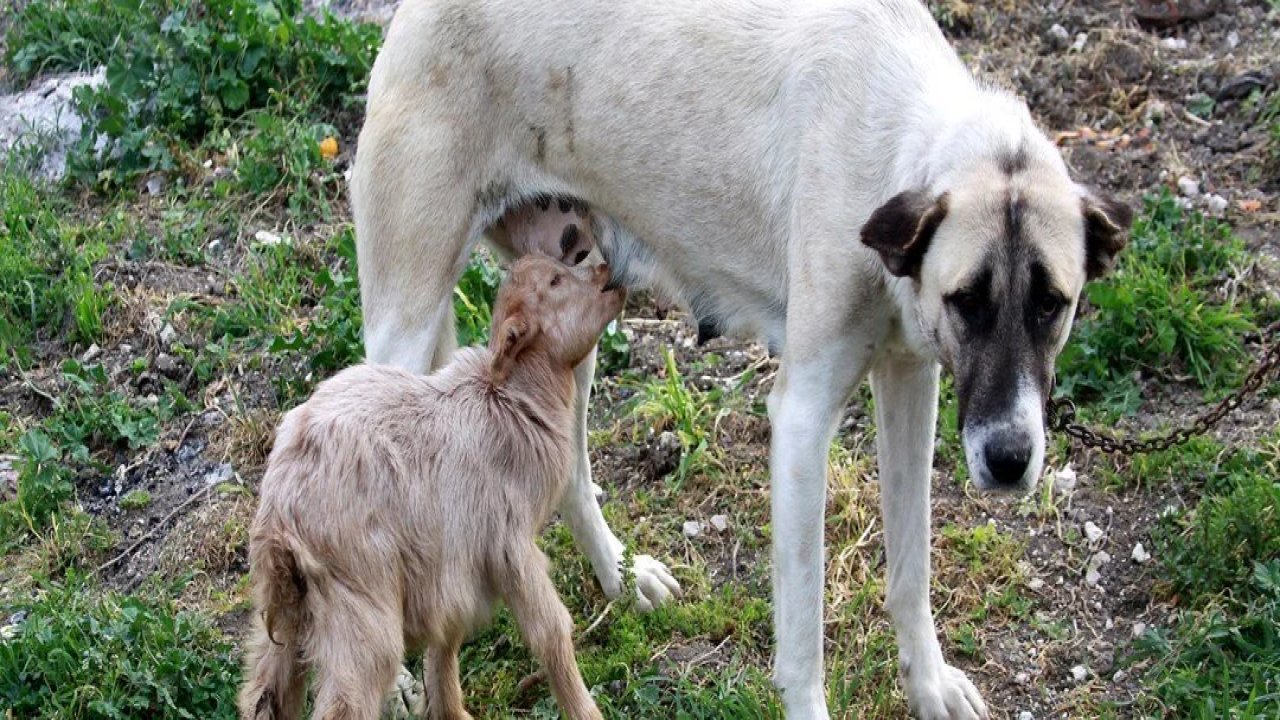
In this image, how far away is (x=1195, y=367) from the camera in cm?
586

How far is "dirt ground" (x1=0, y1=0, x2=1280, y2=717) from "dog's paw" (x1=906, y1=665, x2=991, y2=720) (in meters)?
0.15

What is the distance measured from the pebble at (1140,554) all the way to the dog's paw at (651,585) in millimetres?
1531

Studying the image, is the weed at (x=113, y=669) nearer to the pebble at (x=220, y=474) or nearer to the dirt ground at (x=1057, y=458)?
the dirt ground at (x=1057, y=458)

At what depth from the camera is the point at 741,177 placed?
15.4 ft

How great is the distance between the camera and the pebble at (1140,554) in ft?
17.5

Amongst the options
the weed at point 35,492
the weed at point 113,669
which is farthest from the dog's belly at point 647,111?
the weed at point 35,492

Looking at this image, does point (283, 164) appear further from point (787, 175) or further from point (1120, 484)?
point (1120, 484)

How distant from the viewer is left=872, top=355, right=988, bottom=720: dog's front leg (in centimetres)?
481

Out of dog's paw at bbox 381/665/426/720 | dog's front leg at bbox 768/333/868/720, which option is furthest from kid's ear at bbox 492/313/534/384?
dog's paw at bbox 381/665/426/720

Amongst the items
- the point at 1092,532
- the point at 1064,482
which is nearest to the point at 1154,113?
the point at 1064,482

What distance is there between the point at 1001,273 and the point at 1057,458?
203 centimetres

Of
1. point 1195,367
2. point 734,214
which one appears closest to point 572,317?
point 734,214

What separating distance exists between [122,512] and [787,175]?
114 inches

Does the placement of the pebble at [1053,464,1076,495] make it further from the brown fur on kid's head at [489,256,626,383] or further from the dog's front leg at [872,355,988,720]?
the brown fur on kid's head at [489,256,626,383]
